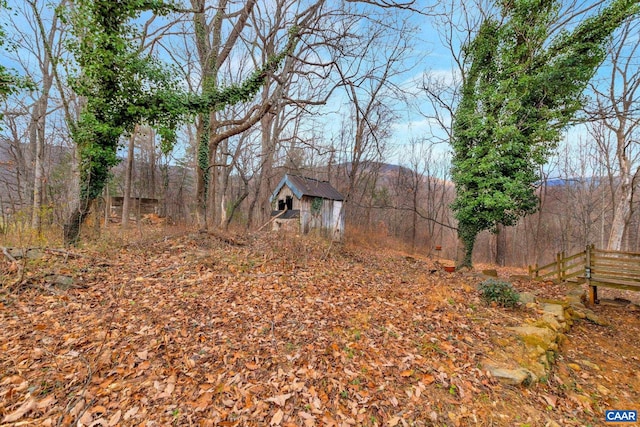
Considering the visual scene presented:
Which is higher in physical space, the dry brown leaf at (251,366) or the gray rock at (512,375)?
the dry brown leaf at (251,366)

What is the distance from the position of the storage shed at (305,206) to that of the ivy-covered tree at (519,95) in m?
6.93

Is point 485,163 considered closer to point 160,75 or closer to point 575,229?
point 160,75

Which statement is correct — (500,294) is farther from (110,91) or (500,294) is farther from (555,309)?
(110,91)

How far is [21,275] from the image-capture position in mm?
4672

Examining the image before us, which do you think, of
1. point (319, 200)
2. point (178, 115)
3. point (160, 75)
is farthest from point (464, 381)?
point (319, 200)

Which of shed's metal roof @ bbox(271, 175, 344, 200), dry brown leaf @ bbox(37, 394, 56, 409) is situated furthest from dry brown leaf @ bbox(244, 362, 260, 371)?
shed's metal roof @ bbox(271, 175, 344, 200)

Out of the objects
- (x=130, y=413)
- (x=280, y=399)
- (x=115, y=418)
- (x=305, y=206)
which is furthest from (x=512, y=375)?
(x=305, y=206)

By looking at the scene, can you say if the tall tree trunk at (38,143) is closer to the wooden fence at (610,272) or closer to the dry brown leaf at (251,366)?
the dry brown leaf at (251,366)

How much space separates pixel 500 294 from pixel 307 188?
10.3m

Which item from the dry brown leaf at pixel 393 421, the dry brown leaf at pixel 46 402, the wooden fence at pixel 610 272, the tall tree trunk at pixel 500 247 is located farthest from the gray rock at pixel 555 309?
the tall tree trunk at pixel 500 247

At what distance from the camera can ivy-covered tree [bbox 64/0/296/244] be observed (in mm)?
6750

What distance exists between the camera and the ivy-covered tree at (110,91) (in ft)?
22.1

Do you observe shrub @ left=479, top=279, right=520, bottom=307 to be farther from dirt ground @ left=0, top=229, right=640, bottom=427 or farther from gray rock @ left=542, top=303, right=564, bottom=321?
gray rock @ left=542, top=303, right=564, bottom=321

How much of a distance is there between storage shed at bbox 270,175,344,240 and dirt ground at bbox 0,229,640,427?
24.5ft
